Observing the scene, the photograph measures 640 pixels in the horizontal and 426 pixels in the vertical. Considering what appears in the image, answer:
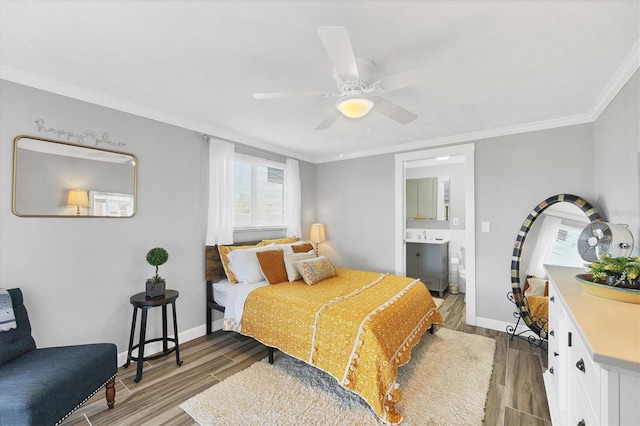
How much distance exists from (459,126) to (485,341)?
96.1 inches

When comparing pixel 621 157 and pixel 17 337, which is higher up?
pixel 621 157

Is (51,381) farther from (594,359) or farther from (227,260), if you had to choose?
(594,359)

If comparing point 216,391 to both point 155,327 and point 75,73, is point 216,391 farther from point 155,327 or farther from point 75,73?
point 75,73

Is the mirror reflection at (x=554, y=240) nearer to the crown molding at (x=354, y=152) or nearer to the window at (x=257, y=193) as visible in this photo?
the crown molding at (x=354, y=152)

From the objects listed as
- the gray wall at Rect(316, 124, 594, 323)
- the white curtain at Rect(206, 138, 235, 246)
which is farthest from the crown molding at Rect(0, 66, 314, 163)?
the gray wall at Rect(316, 124, 594, 323)

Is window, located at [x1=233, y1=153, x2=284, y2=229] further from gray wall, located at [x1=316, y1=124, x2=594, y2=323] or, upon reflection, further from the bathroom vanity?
the bathroom vanity

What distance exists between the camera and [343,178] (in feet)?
15.5

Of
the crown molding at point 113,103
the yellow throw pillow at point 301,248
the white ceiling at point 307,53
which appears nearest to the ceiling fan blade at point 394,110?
the white ceiling at point 307,53

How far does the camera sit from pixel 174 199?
3.03m

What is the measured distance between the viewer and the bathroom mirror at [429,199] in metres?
5.37

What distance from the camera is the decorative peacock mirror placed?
2.84m

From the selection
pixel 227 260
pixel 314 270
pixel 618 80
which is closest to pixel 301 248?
pixel 314 270

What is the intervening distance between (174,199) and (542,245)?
406 centimetres

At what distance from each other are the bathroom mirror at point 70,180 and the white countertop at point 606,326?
327 centimetres
